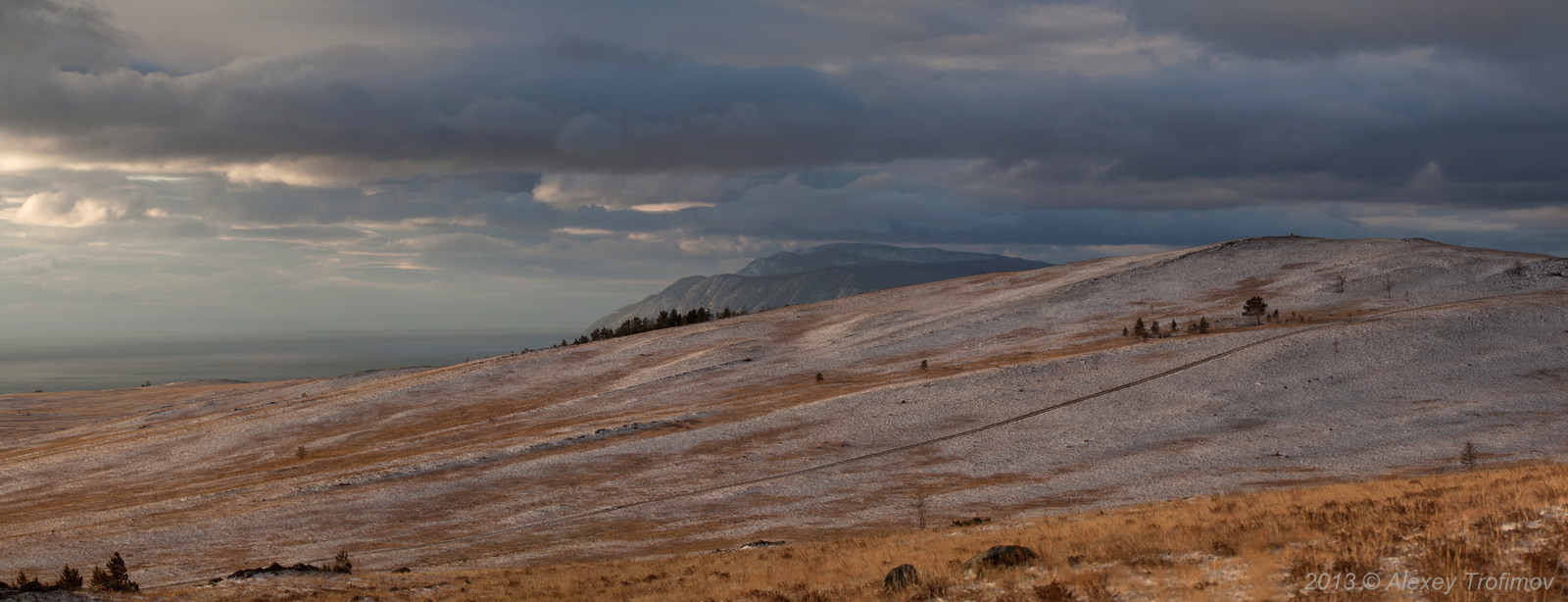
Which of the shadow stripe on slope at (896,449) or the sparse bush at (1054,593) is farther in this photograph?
the shadow stripe on slope at (896,449)

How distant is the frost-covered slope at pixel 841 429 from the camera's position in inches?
1921

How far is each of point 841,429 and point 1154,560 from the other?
153 ft

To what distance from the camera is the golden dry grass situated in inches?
717

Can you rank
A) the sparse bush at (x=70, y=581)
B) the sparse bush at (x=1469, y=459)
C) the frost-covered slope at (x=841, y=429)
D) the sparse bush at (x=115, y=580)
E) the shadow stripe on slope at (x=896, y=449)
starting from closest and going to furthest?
1. the sparse bush at (x=70, y=581)
2. the sparse bush at (x=115, y=580)
3. the sparse bush at (x=1469, y=459)
4. the shadow stripe on slope at (x=896, y=449)
5. the frost-covered slope at (x=841, y=429)

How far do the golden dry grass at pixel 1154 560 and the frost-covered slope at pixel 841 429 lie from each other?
7.92 m

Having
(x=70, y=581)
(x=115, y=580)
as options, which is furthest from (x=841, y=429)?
(x=70, y=581)

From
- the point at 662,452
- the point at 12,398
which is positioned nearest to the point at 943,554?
the point at 662,452

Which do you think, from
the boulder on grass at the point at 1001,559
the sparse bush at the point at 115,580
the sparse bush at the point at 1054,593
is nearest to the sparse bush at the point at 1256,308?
the boulder on grass at the point at 1001,559

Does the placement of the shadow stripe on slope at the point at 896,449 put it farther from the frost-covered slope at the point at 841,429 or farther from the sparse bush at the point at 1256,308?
the sparse bush at the point at 1256,308

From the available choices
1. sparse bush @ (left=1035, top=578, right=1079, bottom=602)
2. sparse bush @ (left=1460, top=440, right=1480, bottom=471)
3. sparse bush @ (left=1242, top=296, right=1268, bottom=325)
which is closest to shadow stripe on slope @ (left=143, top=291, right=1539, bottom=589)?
sparse bush @ (left=1242, top=296, right=1268, bottom=325)

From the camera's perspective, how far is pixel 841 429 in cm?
6744

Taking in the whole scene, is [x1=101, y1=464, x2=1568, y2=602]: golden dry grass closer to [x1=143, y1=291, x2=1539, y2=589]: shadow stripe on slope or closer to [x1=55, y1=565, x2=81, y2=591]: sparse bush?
[x1=55, y1=565, x2=81, y2=591]: sparse bush

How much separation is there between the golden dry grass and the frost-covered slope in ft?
26.0

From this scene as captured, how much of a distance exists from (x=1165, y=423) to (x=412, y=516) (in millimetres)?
46386
